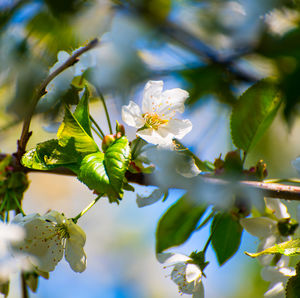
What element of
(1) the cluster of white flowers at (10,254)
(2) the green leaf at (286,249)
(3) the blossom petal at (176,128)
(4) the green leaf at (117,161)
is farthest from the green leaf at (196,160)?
(1) the cluster of white flowers at (10,254)

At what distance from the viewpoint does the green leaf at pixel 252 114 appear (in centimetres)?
89

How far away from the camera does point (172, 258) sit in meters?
0.90

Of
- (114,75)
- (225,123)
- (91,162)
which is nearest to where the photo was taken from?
(114,75)

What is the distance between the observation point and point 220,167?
922mm

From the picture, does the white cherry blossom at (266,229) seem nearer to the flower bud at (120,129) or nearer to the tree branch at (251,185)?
the tree branch at (251,185)

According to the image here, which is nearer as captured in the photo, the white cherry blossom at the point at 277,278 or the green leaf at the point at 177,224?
the white cherry blossom at the point at 277,278

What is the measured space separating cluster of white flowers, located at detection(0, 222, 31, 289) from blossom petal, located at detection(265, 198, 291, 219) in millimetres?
588

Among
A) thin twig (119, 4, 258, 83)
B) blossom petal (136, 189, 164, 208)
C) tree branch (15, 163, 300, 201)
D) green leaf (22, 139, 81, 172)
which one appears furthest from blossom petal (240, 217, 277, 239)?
green leaf (22, 139, 81, 172)

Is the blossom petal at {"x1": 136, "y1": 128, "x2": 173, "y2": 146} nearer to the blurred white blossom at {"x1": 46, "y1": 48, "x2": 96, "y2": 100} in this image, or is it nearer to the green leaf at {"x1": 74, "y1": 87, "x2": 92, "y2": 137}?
the green leaf at {"x1": 74, "y1": 87, "x2": 92, "y2": 137}

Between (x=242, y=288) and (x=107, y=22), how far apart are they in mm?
1484

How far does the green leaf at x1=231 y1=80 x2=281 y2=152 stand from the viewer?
894 mm

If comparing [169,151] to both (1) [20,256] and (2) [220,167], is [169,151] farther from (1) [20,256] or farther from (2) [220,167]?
(1) [20,256]

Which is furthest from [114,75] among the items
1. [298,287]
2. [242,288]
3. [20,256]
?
[242,288]

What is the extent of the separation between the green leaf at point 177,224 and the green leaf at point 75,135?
1.02 feet
